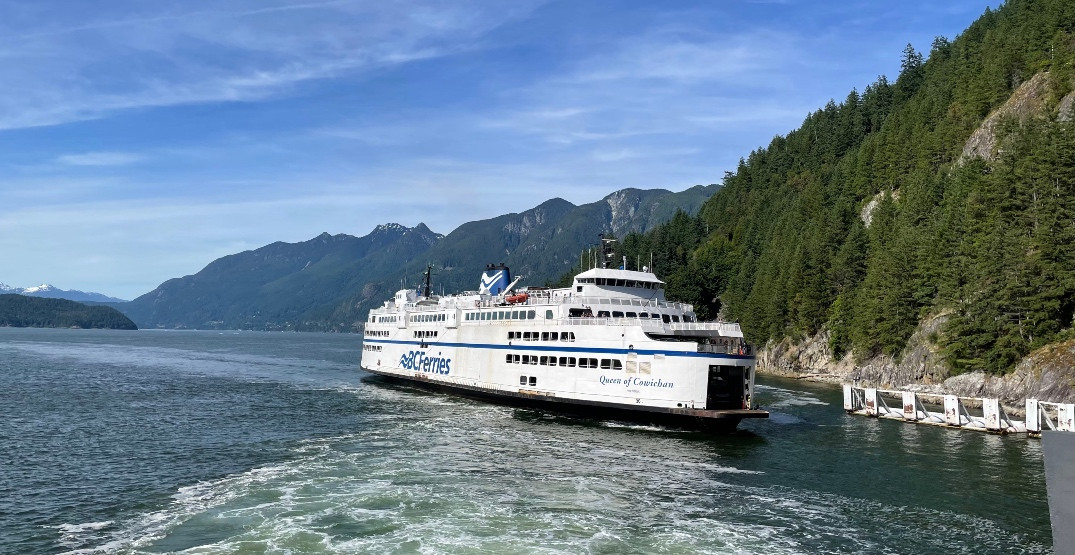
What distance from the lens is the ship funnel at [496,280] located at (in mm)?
65562

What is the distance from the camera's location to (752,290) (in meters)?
107

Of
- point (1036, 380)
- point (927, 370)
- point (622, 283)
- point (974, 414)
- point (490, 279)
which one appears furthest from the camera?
point (490, 279)

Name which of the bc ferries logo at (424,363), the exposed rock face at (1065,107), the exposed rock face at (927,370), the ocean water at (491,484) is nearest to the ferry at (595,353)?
the bc ferries logo at (424,363)

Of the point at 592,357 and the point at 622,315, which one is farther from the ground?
the point at 622,315

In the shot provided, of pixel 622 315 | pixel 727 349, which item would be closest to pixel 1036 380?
pixel 727 349

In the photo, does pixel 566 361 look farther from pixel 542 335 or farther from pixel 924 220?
pixel 924 220

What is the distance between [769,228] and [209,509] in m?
114

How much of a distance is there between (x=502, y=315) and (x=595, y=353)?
11469mm

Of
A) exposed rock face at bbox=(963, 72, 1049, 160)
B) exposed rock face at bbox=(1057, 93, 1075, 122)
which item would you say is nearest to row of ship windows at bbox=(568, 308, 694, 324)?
exposed rock face at bbox=(963, 72, 1049, 160)

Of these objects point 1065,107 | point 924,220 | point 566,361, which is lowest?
point 566,361

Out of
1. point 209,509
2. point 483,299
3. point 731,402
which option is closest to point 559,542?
point 209,509

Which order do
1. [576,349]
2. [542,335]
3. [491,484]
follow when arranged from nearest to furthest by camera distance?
1. [491,484]
2. [576,349]
3. [542,335]

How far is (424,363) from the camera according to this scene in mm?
63344

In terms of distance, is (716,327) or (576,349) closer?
(716,327)
